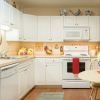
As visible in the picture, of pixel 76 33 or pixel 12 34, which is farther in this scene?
pixel 76 33

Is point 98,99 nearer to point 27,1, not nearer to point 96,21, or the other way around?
point 96,21

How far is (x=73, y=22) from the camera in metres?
6.16

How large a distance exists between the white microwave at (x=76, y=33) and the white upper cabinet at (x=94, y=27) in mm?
133

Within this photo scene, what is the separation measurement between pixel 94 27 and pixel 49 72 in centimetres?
185

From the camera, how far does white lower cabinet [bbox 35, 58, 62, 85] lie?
5836 mm

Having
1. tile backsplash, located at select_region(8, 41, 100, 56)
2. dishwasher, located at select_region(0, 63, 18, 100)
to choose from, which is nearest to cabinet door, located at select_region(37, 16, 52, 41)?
tile backsplash, located at select_region(8, 41, 100, 56)

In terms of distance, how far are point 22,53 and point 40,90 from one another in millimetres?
1217

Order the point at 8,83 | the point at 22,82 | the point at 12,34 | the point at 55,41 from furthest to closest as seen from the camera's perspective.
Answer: the point at 55,41 → the point at 12,34 → the point at 22,82 → the point at 8,83

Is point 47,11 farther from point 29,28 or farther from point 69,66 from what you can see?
point 69,66

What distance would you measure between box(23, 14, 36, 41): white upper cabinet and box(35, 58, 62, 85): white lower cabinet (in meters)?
0.77

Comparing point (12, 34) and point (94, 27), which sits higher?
point (94, 27)

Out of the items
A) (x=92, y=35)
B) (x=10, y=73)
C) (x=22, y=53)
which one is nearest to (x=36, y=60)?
(x=22, y=53)

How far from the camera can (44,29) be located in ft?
20.4

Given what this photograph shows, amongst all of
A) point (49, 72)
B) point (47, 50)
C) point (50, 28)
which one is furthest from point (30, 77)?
point (50, 28)
